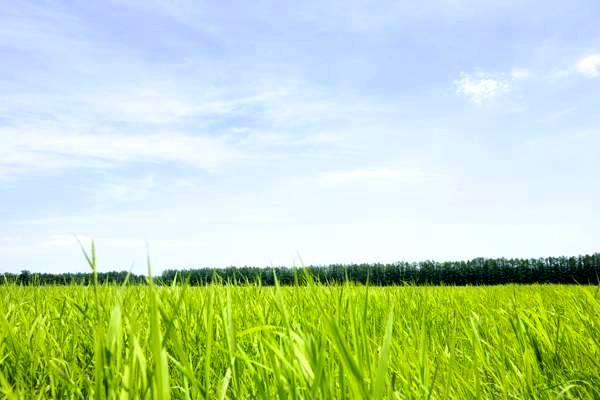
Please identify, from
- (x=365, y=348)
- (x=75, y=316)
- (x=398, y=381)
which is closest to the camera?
(x=365, y=348)

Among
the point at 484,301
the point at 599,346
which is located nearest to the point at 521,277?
the point at 484,301

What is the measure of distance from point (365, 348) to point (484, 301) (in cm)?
552

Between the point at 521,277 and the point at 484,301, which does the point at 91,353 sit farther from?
the point at 521,277

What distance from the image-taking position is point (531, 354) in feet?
7.18

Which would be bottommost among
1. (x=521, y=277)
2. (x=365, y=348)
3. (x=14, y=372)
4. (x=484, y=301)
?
(x=521, y=277)

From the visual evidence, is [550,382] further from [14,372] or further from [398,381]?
[14,372]

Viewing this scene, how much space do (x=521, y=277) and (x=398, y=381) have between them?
4735 centimetres

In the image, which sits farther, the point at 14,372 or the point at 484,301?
the point at 484,301

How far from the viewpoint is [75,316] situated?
8.18 ft

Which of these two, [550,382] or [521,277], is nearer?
[550,382]

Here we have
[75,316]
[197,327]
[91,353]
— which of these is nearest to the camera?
[91,353]

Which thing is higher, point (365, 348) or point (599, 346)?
point (365, 348)

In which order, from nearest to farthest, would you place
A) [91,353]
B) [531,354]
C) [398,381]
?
[398,381], [91,353], [531,354]

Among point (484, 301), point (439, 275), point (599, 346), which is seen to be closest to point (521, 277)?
point (439, 275)
